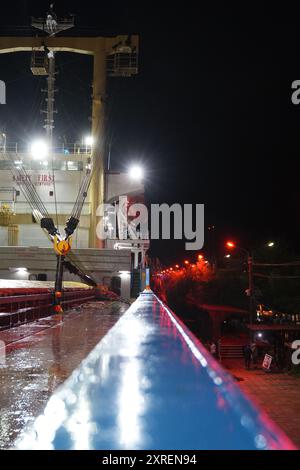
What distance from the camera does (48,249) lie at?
1069 inches

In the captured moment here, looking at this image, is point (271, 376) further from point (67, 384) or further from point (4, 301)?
point (67, 384)

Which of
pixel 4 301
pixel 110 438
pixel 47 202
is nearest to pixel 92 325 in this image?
pixel 4 301

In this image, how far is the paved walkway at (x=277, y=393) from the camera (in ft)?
40.6

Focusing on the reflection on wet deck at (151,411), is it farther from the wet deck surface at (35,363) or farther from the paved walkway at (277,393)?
the paved walkway at (277,393)

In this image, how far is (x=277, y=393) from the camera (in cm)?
1575

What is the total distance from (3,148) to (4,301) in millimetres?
24219

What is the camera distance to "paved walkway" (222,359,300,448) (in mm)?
12383

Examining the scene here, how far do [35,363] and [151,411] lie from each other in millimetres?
2976

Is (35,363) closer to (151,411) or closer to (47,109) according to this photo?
(151,411)

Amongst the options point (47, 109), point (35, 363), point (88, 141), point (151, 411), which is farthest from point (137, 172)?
point (151, 411)

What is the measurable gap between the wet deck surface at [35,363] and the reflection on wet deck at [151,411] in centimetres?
39

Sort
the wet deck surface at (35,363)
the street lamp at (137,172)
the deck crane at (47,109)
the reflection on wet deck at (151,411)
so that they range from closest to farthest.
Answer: the reflection on wet deck at (151,411) < the wet deck surface at (35,363) < the deck crane at (47,109) < the street lamp at (137,172)

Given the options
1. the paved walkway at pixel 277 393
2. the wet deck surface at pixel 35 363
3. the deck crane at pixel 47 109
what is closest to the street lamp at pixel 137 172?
the deck crane at pixel 47 109

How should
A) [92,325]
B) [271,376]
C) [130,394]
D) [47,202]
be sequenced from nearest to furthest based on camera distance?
1. [130,394]
2. [92,325]
3. [271,376]
4. [47,202]
